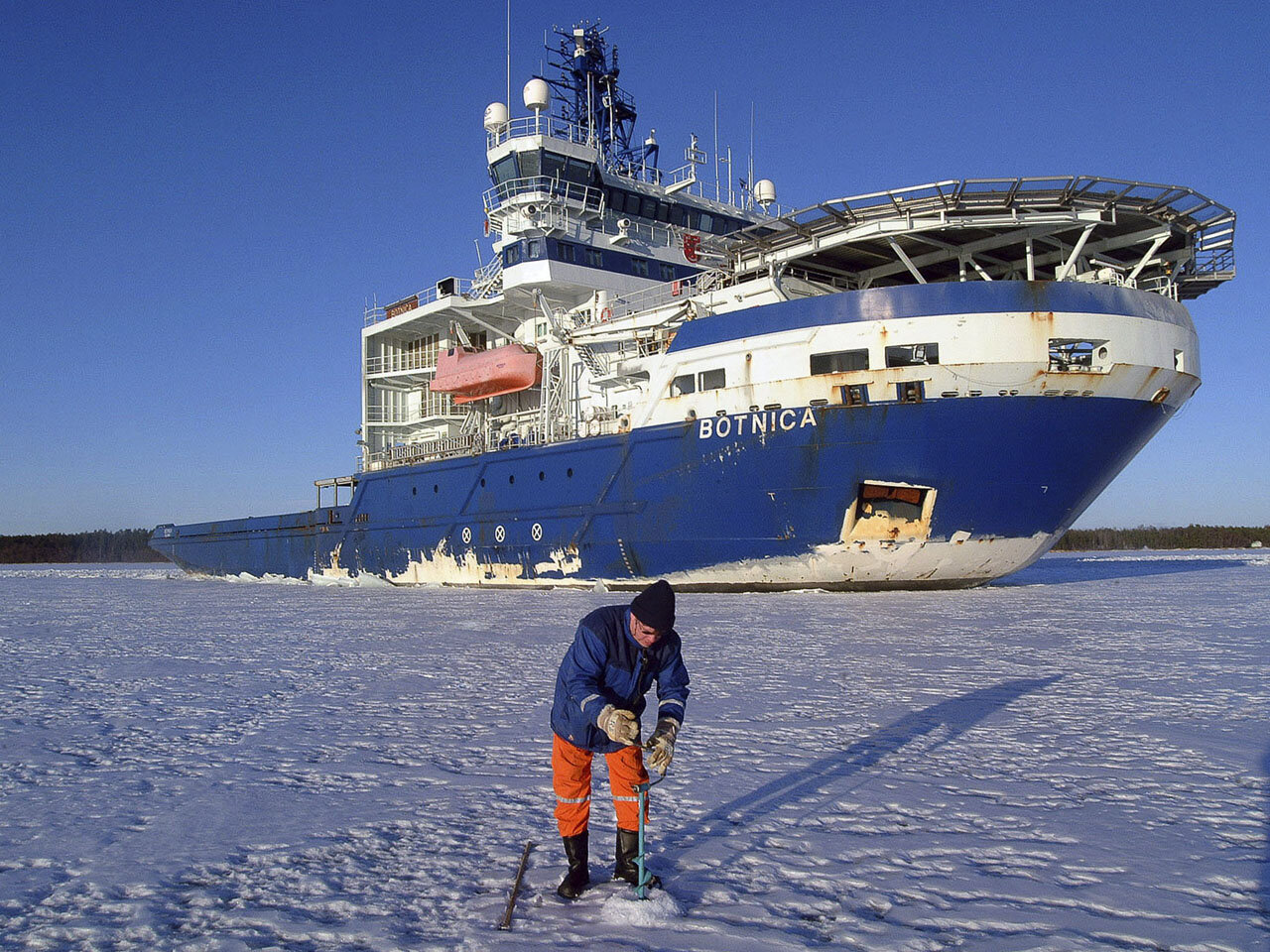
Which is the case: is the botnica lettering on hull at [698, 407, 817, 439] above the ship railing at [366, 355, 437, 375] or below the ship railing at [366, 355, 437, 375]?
below

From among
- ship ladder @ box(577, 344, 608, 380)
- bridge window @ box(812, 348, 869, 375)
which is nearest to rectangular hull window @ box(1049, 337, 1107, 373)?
bridge window @ box(812, 348, 869, 375)

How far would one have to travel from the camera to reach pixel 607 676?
131 inches

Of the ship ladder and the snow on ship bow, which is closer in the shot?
the snow on ship bow

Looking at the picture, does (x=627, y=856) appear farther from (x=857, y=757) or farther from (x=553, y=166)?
(x=553, y=166)

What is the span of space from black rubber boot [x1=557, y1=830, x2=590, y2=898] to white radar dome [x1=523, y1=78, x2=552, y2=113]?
79.2ft

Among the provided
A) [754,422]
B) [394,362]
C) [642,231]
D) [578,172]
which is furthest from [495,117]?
[754,422]

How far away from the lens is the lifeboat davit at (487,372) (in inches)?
789

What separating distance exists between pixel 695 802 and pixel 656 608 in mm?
1501

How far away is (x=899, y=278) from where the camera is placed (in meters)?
17.0

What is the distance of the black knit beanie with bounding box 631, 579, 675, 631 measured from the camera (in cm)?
316

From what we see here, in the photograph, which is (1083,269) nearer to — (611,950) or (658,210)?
(658,210)

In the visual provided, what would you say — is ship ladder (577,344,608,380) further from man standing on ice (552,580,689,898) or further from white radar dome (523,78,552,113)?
man standing on ice (552,580,689,898)

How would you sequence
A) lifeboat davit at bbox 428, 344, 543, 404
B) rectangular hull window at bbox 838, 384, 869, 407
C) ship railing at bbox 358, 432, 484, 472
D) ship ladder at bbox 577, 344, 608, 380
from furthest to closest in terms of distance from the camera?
ship railing at bbox 358, 432, 484, 472
lifeboat davit at bbox 428, 344, 543, 404
ship ladder at bbox 577, 344, 608, 380
rectangular hull window at bbox 838, 384, 869, 407

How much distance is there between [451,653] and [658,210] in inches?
706
